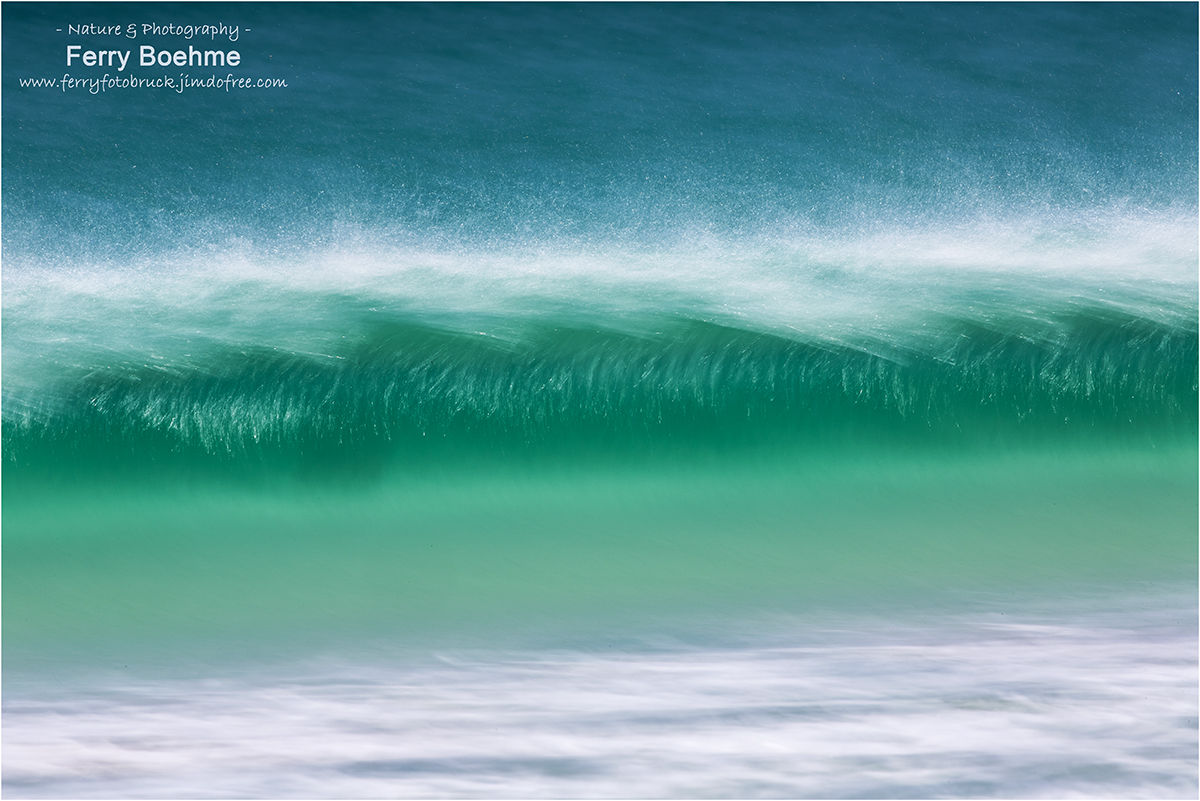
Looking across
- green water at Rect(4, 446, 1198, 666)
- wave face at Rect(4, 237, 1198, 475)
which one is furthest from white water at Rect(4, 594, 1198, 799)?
wave face at Rect(4, 237, 1198, 475)

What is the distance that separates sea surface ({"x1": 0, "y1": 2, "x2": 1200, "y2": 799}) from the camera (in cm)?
228

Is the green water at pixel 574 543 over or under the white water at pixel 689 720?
over

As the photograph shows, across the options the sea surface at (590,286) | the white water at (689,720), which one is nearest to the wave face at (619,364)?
the sea surface at (590,286)

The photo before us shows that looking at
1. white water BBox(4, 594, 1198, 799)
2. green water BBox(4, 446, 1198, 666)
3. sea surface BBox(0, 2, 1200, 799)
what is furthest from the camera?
sea surface BBox(0, 2, 1200, 799)

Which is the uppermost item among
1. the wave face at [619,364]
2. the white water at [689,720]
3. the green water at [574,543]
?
the wave face at [619,364]

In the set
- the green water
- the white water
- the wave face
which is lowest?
the white water

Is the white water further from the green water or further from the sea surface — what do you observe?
the sea surface

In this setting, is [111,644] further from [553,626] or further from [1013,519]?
[1013,519]

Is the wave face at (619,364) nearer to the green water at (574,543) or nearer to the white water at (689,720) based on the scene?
the green water at (574,543)

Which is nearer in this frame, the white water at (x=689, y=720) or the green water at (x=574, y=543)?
the white water at (x=689, y=720)

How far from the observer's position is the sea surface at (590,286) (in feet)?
7.47

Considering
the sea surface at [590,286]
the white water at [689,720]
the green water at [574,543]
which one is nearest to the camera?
the white water at [689,720]

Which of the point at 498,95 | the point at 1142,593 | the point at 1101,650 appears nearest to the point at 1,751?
the point at 498,95

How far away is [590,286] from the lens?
2.37 m
